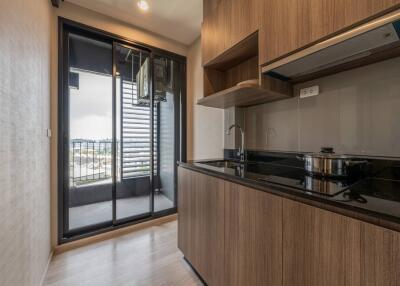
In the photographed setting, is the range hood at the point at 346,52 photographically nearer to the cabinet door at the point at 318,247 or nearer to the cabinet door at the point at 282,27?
the cabinet door at the point at 282,27

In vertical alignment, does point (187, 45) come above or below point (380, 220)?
above

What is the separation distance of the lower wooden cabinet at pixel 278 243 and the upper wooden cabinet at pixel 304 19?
88 cm

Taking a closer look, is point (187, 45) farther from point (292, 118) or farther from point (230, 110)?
point (292, 118)

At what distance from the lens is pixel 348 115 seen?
1.25 metres

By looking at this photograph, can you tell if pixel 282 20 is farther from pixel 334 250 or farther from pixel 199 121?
pixel 199 121

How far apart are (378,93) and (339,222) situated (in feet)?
3.21

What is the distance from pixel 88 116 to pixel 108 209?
1.42 metres

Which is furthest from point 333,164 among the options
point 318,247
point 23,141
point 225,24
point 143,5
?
point 143,5

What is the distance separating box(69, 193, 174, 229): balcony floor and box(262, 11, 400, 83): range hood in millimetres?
2495

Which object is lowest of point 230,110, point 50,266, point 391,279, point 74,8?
point 50,266

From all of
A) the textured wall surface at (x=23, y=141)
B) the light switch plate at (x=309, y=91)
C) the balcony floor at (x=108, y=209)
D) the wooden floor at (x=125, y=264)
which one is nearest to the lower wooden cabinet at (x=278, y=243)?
the wooden floor at (x=125, y=264)

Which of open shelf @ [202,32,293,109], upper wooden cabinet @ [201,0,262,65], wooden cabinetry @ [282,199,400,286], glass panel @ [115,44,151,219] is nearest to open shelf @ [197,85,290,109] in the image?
open shelf @ [202,32,293,109]

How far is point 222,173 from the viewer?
3.95ft

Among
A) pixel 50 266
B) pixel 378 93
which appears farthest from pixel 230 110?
pixel 50 266
